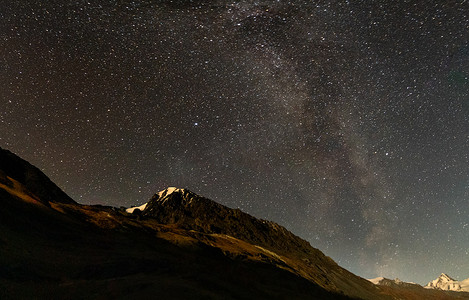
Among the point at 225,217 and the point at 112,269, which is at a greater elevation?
the point at 225,217

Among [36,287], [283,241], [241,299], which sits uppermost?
[283,241]

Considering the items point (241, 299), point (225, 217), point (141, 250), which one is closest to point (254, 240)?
point (225, 217)

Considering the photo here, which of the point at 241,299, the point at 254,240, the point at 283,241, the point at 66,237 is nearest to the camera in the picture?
the point at 241,299

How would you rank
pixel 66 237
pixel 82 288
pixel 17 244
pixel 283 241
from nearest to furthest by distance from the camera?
pixel 82 288, pixel 17 244, pixel 66 237, pixel 283 241

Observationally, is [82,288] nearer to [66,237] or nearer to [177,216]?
[66,237]

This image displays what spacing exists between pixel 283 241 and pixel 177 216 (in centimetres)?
7371

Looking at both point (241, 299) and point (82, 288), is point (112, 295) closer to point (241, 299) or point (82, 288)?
point (82, 288)

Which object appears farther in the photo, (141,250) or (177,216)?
(177,216)

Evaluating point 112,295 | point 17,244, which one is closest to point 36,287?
point 112,295

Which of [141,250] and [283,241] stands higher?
[283,241]

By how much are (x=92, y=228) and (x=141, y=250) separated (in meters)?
10.9

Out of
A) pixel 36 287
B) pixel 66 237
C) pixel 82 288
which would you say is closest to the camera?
pixel 36 287

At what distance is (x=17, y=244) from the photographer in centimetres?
2959

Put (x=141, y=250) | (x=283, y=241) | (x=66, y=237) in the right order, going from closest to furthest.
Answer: (x=66, y=237)
(x=141, y=250)
(x=283, y=241)
